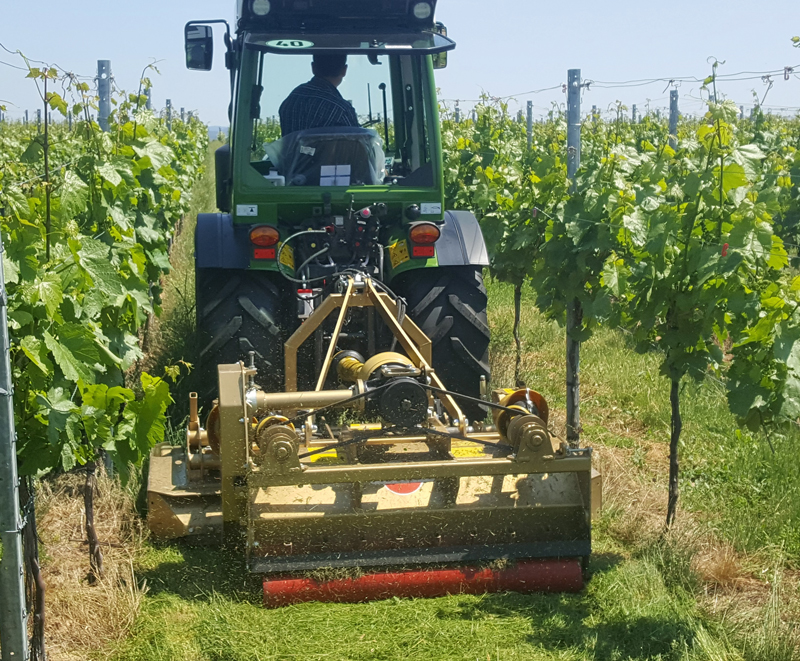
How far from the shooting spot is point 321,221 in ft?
16.7

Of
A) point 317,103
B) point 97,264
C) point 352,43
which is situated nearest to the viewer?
point 97,264

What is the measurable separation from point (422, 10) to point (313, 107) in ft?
2.53

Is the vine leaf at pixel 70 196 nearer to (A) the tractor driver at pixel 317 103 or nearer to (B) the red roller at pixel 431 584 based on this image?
(B) the red roller at pixel 431 584

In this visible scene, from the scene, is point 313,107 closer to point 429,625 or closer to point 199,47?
point 199,47

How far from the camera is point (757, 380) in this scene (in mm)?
3531

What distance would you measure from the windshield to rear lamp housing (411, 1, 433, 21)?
281mm

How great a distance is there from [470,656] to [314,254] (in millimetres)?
2266

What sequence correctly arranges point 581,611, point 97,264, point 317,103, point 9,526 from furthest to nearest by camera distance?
point 317,103
point 581,611
point 97,264
point 9,526

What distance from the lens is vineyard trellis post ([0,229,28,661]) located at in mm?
2348

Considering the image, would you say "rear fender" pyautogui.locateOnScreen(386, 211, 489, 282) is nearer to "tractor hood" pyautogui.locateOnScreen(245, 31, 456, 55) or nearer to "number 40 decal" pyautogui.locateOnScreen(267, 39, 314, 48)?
"tractor hood" pyautogui.locateOnScreen(245, 31, 456, 55)

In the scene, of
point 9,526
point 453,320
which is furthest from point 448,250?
point 9,526

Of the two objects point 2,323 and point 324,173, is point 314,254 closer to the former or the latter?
point 324,173

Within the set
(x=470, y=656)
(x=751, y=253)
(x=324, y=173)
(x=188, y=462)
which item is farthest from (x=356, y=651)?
(x=324, y=173)

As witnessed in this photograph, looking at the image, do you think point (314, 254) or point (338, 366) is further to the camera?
point (314, 254)
